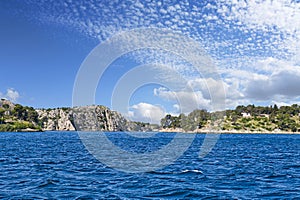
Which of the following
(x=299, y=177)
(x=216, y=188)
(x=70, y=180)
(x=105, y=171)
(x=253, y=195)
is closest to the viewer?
(x=253, y=195)

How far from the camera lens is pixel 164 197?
25578 millimetres

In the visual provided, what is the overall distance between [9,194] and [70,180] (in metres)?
7.63

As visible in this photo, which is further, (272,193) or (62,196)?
(272,193)

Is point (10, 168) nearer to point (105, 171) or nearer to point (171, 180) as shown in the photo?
point (105, 171)

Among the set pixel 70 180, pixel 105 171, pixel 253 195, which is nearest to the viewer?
pixel 253 195

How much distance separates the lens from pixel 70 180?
1288 inches

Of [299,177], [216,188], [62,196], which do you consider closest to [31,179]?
[62,196]

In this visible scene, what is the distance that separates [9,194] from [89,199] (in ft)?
24.3

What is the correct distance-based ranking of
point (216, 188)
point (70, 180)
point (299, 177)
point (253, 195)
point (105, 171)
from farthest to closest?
point (105, 171) < point (299, 177) < point (70, 180) < point (216, 188) < point (253, 195)

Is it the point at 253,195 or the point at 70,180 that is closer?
the point at 253,195

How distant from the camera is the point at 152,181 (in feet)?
108

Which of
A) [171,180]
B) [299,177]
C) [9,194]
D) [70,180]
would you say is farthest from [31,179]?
[299,177]

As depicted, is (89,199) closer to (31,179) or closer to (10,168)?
(31,179)

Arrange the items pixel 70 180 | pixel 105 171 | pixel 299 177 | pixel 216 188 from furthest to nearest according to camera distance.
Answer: pixel 105 171 < pixel 299 177 < pixel 70 180 < pixel 216 188
